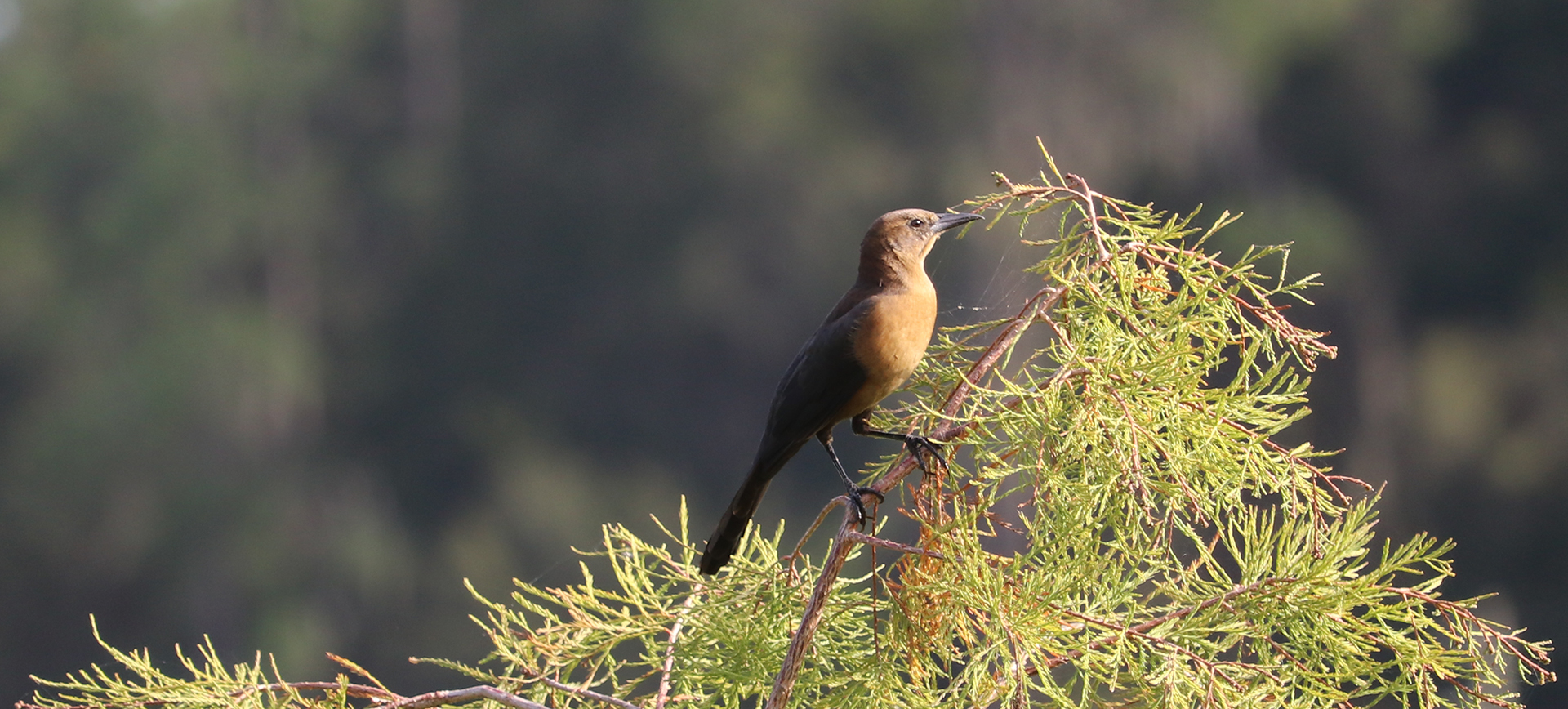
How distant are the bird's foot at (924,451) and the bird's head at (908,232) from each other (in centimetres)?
67

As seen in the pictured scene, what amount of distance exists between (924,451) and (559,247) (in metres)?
14.6

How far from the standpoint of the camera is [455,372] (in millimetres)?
16547

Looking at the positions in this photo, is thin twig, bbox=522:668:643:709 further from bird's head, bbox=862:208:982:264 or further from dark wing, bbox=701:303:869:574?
bird's head, bbox=862:208:982:264

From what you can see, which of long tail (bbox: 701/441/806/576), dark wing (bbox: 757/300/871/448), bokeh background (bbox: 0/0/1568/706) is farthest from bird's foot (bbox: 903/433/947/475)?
bokeh background (bbox: 0/0/1568/706)

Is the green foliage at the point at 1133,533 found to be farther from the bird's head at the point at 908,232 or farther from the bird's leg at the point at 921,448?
the bird's head at the point at 908,232

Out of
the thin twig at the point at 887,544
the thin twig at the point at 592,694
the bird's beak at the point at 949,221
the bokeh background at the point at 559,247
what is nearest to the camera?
the thin twig at the point at 887,544

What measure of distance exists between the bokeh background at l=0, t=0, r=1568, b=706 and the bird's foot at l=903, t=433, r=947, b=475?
10.5 meters

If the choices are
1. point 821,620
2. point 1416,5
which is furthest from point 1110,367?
point 1416,5

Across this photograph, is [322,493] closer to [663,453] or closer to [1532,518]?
[663,453]

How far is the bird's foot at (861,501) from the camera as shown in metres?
1.86

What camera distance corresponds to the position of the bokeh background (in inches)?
490

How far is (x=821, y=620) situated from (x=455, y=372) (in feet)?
49.4

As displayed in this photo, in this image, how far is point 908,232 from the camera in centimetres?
263

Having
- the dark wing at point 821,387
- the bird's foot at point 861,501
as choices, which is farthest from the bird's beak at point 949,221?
the bird's foot at point 861,501
